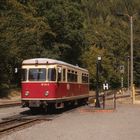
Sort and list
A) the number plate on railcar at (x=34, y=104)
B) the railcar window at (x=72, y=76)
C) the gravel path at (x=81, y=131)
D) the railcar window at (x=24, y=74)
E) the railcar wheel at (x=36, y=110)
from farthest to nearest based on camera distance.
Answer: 1. the railcar window at (x=72, y=76)
2. the railcar wheel at (x=36, y=110)
3. the railcar window at (x=24, y=74)
4. the number plate on railcar at (x=34, y=104)
5. the gravel path at (x=81, y=131)

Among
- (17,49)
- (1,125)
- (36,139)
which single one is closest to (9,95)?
(17,49)

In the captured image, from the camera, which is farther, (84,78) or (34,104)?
(84,78)

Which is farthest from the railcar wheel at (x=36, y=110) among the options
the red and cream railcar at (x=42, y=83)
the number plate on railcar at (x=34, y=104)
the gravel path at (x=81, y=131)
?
the gravel path at (x=81, y=131)

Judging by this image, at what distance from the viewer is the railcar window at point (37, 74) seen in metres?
30.6

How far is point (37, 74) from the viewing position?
30.9 meters

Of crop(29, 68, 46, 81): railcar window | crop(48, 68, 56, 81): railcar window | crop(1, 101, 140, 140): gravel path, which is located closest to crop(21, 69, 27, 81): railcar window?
crop(29, 68, 46, 81): railcar window

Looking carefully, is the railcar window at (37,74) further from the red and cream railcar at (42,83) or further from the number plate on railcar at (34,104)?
the number plate on railcar at (34,104)

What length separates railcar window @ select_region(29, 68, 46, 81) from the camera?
101 feet

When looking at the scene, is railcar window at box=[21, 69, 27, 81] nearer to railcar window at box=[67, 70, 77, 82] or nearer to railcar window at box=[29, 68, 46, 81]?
railcar window at box=[29, 68, 46, 81]

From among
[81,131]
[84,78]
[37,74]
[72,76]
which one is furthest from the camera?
[84,78]

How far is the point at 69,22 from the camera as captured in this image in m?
76.0

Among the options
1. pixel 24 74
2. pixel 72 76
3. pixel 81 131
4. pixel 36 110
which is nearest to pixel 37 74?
pixel 24 74

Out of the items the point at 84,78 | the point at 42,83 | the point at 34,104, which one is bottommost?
the point at 34,104

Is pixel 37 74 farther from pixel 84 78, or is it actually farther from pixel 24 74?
pixel 84 78
